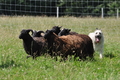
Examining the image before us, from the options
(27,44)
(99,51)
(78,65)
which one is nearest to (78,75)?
(78,65)

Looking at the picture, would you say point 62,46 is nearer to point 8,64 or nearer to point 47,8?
point 8,64

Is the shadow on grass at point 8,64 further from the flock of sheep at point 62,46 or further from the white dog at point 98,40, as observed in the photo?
the white dog at point 98,40

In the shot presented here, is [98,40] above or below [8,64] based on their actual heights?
above

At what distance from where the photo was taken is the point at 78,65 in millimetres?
6914

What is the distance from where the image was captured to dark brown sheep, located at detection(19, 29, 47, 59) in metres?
8.39

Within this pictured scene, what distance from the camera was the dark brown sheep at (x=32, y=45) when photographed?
839cm

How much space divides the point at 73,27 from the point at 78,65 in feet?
33.4

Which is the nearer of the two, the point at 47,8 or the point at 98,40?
the point at 98,40

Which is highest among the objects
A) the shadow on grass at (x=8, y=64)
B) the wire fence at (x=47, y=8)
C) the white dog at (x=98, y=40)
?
the wire fence at (x=47, y=8)

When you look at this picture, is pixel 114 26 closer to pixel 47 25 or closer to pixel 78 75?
pixel 47 25

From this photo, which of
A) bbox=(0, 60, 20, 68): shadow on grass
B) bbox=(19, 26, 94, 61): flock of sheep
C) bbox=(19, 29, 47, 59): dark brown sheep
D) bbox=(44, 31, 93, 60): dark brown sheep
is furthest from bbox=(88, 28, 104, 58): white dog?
bbox=(0, 60, 20, 68): shadow on grass

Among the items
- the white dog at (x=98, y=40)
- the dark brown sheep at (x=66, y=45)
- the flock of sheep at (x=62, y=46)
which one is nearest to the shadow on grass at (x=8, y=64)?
the flock of sheep at (x=62, y=46)

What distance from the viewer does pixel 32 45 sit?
856cm

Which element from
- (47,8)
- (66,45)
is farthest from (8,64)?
(47,8)
